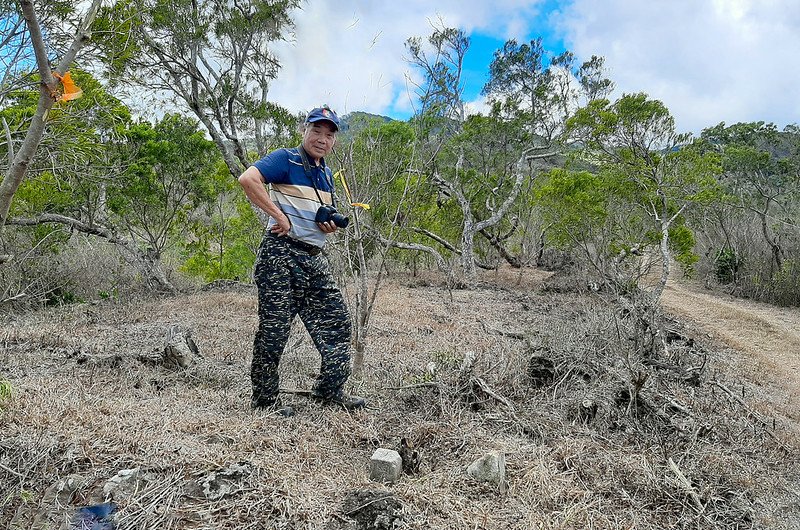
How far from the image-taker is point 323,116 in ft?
9.14

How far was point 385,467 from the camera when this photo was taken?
2199 mm

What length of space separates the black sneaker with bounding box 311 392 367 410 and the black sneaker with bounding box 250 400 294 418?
0.75 feet

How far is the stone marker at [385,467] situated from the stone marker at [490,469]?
0.33m

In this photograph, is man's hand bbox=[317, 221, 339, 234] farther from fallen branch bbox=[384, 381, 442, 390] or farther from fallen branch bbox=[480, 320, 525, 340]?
fallen branch bbox=[480, 320, 525, 340]

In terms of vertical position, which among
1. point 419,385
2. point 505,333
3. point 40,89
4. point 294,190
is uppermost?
point 40,89

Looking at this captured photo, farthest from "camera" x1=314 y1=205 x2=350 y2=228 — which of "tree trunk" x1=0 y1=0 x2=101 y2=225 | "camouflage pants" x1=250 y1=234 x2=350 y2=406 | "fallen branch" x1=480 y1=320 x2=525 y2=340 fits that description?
"fallen branch" x1=480 y1=320 x2=525 y2=340

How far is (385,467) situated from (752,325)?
8802 millimetres

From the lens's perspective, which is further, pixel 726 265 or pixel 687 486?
pixel 726 265

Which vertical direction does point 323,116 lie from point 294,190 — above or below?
above

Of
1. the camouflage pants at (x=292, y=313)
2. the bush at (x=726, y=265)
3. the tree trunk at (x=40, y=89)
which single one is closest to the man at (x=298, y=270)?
the camouflage pants at (x=292, y=313)

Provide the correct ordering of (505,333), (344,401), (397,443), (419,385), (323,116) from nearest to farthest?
(397,443)
(323,116)
(344,401)
(419,385)
(505,333)

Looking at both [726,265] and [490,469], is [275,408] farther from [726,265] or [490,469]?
[726,265]

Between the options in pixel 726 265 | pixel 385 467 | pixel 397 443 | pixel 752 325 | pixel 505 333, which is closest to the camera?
pixel 385 467

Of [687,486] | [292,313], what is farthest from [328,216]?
[687,486]
